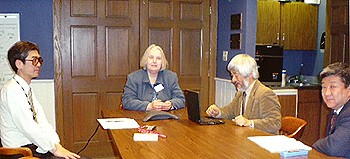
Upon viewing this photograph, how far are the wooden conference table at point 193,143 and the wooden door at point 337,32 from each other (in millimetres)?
2766

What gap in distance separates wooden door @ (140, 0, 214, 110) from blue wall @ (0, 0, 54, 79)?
1120 millimetres

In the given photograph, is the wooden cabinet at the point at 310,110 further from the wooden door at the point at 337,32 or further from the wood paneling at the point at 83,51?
the wood paneling at the point at 83,51

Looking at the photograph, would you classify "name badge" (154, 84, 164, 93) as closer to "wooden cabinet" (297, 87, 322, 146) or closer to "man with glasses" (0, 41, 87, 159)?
"man with glasses" (0, 41, 87, 159)

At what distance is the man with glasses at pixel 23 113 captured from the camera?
2439 mm

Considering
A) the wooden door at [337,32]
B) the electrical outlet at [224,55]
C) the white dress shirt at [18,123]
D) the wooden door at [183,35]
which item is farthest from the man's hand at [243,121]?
the wooden door at [337,32]

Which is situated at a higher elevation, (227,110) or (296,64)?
(296,64)

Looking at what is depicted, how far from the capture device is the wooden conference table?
1.95m

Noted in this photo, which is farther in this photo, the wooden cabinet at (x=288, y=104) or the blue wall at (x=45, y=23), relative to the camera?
the wooden cabinet at (x=288, y=104)

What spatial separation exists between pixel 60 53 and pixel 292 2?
10.7ft

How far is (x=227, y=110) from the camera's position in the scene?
10.3 ft

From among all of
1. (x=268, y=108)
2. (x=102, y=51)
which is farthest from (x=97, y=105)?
(x=268, y=108)

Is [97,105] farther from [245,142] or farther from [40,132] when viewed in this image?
[245,142]

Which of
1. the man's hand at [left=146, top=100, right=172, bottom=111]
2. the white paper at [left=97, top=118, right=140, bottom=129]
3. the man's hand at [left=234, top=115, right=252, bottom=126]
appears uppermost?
the man's hand at [left=146, top=100, right=172, bottom=111]

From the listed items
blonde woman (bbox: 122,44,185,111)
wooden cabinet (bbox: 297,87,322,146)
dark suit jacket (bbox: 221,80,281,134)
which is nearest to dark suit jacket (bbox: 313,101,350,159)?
dark suit jacket (bbox: 221,80,281,134)
